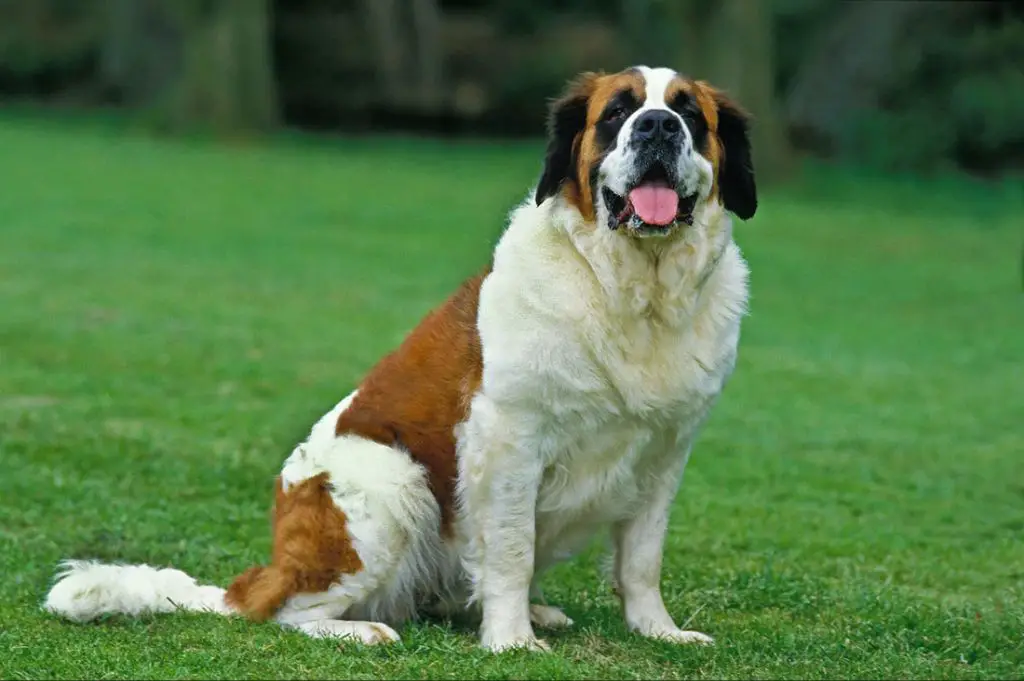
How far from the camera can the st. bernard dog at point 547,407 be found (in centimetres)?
567

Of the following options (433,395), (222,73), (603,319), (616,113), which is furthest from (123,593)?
(222,73)

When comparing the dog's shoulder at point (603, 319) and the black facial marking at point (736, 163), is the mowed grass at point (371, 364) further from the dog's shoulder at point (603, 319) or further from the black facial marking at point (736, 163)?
the black facial marking at point (736, 163)

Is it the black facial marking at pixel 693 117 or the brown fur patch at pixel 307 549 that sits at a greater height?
the black facial marking at pixel 693 117

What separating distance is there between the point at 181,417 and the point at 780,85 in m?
28.4

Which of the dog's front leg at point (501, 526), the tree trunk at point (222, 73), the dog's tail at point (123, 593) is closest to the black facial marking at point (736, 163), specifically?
the dog's front leg at point (501, 526)

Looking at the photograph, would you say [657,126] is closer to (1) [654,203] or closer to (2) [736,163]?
(1) [654,203]

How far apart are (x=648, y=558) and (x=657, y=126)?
1.65m

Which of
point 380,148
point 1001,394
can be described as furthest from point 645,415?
point 380,148

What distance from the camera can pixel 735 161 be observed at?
19.8 ft

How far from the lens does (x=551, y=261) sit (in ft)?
19.1

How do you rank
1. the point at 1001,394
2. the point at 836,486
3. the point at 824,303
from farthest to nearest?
1. the point at 824,303
2. the point at 1001,394
3. the point at 836,486

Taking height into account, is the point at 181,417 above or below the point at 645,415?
Result: below

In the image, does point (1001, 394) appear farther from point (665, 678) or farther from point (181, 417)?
point (665, 678)

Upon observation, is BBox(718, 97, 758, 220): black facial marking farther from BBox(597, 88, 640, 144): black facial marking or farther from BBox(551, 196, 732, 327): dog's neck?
BBox(597, 88, 640, 144): black facial marking
